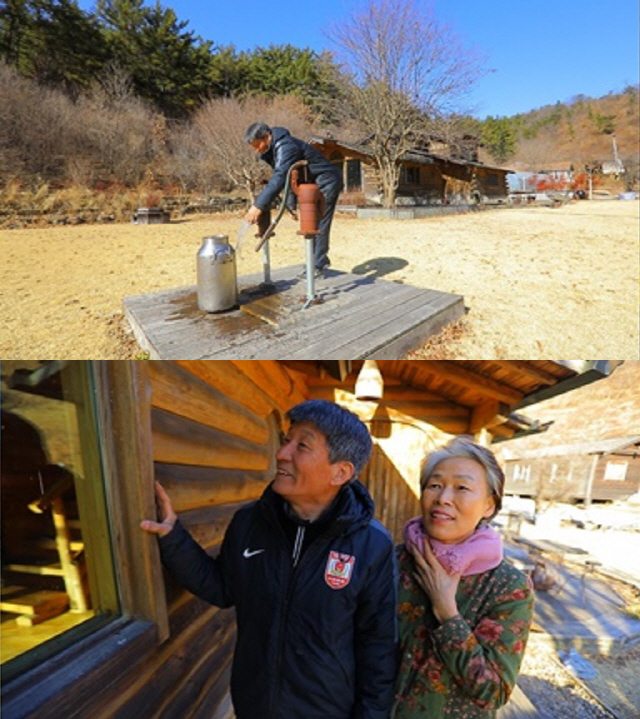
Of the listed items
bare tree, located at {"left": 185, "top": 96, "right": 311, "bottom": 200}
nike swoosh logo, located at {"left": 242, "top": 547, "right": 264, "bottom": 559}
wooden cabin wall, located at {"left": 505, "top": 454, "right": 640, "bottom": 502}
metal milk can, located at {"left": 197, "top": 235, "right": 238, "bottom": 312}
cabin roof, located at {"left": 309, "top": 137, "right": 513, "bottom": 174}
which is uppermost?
cabin roof, located at {"left": 309, "top": 137, "right": 513, "bottom": 174}

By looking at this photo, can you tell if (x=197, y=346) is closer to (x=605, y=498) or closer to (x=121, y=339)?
(x=121, y=339)

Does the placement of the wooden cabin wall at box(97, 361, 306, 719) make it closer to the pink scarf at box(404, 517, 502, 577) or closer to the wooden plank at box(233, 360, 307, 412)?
the wooden plank at box(233, 360, 307, 412)

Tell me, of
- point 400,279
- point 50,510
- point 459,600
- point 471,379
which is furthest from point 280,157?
point 459,600

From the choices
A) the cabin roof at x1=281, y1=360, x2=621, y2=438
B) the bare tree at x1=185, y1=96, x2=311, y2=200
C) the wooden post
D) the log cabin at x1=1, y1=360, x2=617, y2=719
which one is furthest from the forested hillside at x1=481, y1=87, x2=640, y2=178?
the log cabin at x1=1, y1=360, x2=617, y2=719

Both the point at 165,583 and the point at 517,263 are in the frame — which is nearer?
the point at 165,583

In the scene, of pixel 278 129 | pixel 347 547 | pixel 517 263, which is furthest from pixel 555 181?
pixel 347 547

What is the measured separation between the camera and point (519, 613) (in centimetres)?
120

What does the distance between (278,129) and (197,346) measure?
6.45ft

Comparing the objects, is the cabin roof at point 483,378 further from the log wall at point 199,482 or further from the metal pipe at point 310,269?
the log wall at point 199,482

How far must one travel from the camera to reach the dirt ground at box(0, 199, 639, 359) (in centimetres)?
368

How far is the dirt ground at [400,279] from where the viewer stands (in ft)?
12.1

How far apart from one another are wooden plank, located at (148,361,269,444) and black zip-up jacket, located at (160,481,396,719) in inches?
17.5

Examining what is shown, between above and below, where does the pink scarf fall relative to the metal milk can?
below

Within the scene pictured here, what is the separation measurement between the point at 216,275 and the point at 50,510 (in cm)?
245
